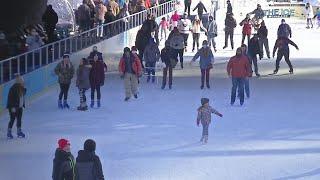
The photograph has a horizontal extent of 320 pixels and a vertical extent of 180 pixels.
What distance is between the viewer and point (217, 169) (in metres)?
12.1

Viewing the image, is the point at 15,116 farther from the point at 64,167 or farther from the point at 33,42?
the point at 33,42

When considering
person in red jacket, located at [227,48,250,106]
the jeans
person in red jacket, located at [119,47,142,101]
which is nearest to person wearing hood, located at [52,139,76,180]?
person in red jacket, located at [227,48,250,106]

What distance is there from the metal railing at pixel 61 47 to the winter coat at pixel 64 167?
8113 mm

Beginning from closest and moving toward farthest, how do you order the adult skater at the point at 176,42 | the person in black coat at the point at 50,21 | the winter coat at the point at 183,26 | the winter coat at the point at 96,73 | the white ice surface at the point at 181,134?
the white ice surface at the point at 181,134, the winter coat at the point at 96,73, the adult skater at the point at 176,42, the person in black coat at the point at 50,21, the winter coat at the point at 183,26

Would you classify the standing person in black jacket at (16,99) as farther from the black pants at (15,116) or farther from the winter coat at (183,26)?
the winter coat at (183,26)

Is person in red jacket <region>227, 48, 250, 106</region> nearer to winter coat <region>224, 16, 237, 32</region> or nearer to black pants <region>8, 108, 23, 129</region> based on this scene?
A: black pants <region>8, 108, 23, 129</region>

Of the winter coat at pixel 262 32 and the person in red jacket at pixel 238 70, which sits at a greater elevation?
the winter coat at pixel 262 32

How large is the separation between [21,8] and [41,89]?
12622mm

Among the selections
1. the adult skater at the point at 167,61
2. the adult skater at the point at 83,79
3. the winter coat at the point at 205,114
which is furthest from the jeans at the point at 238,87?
the winter coat at the point at 205,114

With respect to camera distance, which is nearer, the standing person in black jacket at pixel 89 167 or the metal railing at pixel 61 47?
the standing person in black jacket at pixel 89 167

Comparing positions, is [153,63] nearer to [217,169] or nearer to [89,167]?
[217,169]

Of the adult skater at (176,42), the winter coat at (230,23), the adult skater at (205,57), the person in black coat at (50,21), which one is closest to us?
the adult skater at (205,57)

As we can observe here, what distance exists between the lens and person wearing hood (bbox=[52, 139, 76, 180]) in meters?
8.68

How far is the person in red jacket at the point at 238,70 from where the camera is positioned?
17.2 m
